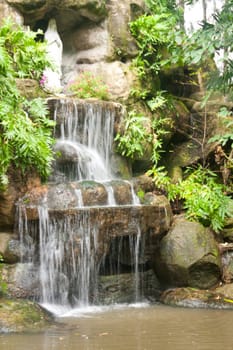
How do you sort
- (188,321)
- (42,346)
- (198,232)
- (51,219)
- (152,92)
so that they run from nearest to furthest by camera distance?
(42,346)
(188,321)
(51,219)
(198,232)
(152,92)

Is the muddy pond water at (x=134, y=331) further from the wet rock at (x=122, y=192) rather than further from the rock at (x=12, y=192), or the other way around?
the wet rock at (x=122, y=192)

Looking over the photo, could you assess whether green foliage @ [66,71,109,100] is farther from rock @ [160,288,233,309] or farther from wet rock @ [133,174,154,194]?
rock @ [160,288,233,309]

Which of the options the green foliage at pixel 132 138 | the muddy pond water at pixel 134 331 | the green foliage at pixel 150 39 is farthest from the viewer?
the green foliage at pixel 150 39

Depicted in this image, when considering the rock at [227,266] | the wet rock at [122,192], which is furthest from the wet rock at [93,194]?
the rock at [227,266]

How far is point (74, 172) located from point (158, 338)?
397 cm

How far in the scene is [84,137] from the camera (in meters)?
9.52

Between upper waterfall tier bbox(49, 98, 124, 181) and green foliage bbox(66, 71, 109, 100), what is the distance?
80cm

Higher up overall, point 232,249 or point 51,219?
point 51,219

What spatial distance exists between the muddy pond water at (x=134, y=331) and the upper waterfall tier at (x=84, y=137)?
8.75 ft

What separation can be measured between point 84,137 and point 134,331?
15.2 ft

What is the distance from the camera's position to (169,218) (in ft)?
28.0

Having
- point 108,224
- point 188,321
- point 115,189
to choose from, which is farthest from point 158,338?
point 115,189

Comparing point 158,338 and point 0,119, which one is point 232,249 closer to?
point 158,338

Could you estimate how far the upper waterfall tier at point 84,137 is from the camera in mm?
8711
